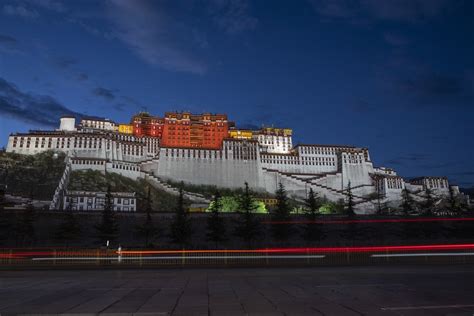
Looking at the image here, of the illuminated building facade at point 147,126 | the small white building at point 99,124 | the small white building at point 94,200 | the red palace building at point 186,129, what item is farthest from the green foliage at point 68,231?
the illuminated building facade at point 147,126

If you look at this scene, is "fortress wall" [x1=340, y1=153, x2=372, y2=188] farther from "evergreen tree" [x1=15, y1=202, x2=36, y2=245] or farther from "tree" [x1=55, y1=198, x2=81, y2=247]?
"evergreen tree" [x1=15, y1=202, x2=36, y2=245]

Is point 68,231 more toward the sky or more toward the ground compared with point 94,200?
more toward the ground

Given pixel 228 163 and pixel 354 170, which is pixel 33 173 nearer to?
pixel 228 163

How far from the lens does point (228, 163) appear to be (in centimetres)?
13125

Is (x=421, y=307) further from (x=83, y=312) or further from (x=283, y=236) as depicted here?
(x=283, y=236)

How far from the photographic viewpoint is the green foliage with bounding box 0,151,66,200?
88812mm

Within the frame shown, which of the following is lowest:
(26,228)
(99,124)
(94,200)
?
(26,228)

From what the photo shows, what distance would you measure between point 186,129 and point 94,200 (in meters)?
77.3

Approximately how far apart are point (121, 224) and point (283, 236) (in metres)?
29.0

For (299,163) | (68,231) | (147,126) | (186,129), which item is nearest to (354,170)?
(299,163)

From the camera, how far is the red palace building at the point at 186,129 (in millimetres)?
163375

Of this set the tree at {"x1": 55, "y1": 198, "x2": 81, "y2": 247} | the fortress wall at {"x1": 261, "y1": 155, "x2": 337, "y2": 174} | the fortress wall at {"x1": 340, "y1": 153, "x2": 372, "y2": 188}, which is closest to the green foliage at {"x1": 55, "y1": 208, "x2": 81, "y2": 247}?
the tree at {"x1": 55, "y1": 198, "x2": 81, "y2": 247}

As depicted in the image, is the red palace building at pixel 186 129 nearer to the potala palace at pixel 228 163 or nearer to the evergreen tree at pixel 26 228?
the potala palace at pixel 228 163

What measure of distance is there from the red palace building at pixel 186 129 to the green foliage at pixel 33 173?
52925 mm
